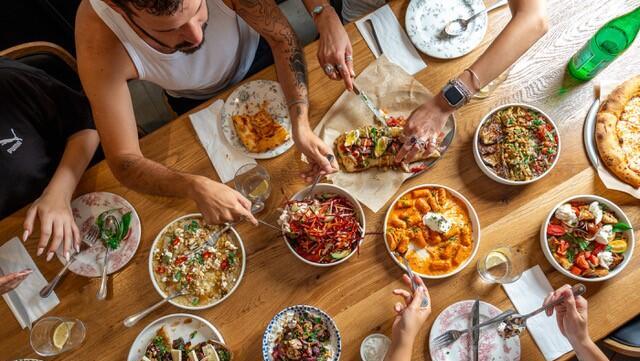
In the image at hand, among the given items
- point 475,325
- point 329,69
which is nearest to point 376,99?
point 329,69

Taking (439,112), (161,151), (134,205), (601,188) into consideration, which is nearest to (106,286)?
(134,205)

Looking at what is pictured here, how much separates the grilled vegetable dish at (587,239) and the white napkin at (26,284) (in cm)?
253

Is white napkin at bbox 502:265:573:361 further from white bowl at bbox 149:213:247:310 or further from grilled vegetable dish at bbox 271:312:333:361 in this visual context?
white bowl at bbox 149:213:247:310

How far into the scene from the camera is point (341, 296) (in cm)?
225

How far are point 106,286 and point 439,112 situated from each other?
192 centimetres

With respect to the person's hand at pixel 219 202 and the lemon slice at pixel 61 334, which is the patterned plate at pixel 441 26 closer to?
the person's hand at pixel 219 202

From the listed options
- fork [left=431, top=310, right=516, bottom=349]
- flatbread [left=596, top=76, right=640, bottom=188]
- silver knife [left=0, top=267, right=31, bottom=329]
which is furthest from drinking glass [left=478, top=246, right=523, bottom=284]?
silver knife [left=0, top=267, right=31, bottom=329]

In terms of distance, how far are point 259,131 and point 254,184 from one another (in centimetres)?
30

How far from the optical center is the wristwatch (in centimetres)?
229

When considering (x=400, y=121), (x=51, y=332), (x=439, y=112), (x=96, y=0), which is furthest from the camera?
(x=400, y=121)

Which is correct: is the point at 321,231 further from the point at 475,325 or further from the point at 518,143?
the point at 518,143

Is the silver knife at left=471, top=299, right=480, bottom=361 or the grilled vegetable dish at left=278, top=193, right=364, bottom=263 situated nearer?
the silver knife at left=471, top=299, right=480, bottom=361

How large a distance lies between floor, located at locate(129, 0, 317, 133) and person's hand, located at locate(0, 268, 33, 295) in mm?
1976

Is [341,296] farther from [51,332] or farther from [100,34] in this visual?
[100,34]
